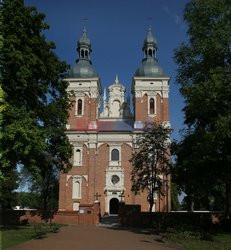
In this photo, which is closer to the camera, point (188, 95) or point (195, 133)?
point (188, 95)

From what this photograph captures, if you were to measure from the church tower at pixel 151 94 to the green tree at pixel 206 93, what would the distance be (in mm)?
25776

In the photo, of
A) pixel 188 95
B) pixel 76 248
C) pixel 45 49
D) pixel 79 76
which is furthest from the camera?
pixel 79 76

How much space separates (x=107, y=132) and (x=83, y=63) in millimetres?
11163

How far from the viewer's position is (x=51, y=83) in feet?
84.3

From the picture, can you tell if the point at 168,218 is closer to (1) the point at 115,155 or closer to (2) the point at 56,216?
(2) the point at 56,216

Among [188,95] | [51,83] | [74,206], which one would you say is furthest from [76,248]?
[74,206]

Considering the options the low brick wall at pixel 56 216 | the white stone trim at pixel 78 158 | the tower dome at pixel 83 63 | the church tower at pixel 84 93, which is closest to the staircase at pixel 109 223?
the low brick wall at pixel 56 216

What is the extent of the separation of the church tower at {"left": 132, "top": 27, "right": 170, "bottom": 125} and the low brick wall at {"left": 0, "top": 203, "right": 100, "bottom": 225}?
19436 mm

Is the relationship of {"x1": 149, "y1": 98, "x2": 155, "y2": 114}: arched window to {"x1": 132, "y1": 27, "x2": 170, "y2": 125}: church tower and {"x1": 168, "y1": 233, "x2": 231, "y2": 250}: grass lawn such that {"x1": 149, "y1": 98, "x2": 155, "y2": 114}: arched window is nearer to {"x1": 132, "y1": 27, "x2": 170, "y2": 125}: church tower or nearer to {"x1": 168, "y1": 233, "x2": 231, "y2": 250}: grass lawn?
{"x1": 132, "y1": 27, "x2": 170, "y2": 125}: church tower

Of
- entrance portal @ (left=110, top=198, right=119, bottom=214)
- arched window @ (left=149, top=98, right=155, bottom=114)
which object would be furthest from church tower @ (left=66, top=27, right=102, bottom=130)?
entrance portal @ (left=110, top=198, right=119, bottom=214)

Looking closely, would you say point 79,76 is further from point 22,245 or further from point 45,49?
point 22,245

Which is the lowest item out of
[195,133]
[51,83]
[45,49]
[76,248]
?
[76,248]

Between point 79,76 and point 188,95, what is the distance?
3363cm

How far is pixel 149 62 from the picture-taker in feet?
181
